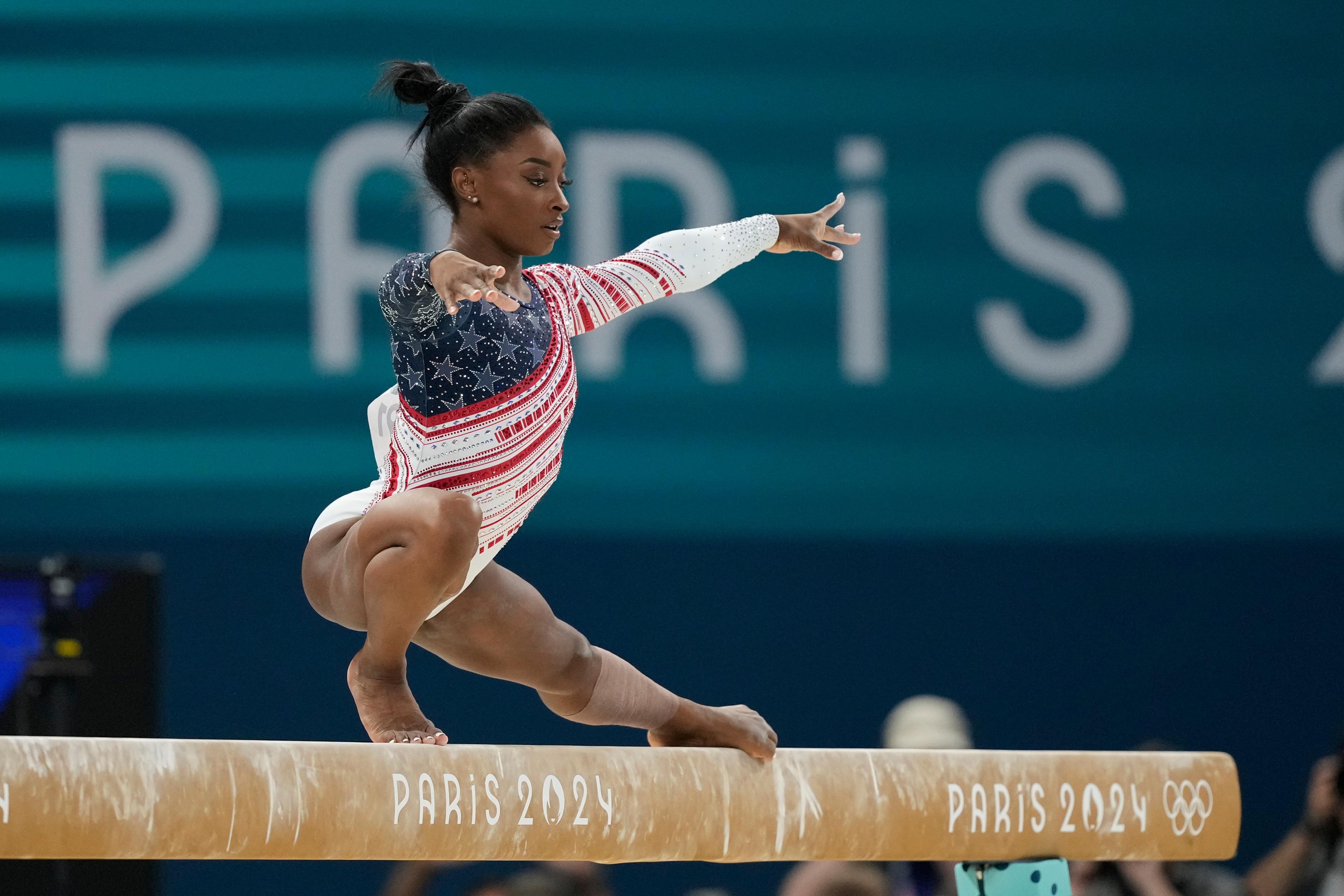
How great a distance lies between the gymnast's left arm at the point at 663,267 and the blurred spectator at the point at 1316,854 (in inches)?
100.0

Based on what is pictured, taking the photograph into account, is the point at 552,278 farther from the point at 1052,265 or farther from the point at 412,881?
the point at 1052,265

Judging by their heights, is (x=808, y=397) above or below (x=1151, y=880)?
above

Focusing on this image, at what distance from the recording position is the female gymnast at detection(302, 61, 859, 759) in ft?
10.0

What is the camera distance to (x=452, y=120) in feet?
10.7

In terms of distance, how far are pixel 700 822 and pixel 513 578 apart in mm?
579

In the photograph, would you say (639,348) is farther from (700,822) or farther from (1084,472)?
(700,822)

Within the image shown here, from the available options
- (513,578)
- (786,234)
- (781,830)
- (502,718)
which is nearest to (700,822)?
(781,830)

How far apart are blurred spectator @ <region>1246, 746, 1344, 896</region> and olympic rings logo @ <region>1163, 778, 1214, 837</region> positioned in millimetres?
1750

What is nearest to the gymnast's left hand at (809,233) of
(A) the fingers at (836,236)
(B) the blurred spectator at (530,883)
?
(A) the fingers at (836,236)

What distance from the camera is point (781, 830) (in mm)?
3246

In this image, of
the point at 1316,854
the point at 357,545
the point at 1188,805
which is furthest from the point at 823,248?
the point at 1316,854

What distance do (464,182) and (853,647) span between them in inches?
144

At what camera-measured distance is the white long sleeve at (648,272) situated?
3.38 metres

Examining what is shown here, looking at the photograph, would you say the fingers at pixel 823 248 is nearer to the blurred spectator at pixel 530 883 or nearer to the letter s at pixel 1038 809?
the letter s at pixel 1038 809
